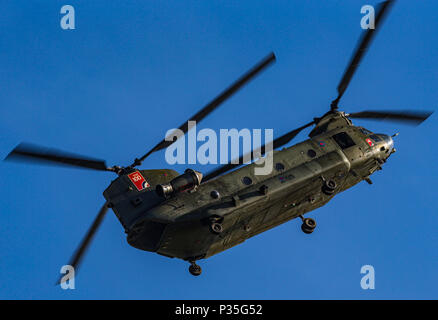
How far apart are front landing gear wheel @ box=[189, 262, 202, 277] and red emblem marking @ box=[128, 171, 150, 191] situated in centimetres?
412

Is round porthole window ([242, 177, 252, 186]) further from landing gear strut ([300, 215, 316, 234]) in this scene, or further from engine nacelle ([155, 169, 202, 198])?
landing gear strut ([300, 215, 316, 234])

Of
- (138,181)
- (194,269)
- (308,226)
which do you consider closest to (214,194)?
(194,269)

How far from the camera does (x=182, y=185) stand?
80.6ft

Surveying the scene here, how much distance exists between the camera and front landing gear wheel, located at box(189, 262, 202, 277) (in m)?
25.4

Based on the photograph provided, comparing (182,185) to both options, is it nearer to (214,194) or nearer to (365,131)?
(214,194)

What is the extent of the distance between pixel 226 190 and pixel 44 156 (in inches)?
314

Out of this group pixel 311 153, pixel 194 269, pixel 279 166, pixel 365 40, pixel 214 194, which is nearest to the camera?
pixel 214 194

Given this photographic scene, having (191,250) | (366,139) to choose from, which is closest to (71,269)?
(191,250)

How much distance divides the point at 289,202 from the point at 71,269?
10286mm

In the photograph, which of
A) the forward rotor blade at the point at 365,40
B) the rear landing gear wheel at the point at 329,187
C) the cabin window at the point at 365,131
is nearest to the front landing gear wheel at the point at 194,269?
the rear landing gear wheel at the point at 329,187

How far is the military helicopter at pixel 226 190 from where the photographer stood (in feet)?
80.1

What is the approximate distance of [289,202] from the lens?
1050 inches

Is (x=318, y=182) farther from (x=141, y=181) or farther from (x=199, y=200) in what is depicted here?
(x=141, y=181)

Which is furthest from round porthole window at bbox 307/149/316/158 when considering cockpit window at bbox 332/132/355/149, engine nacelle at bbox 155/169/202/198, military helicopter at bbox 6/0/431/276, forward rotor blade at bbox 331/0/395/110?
engine nacelle at bbox 155/169/202/198
